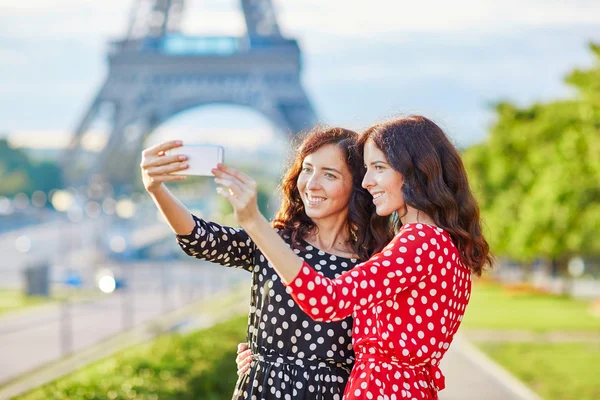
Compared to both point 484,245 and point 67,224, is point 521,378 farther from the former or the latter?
point 67,224

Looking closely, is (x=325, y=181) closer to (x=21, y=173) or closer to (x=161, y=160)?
(x=161, y=160)

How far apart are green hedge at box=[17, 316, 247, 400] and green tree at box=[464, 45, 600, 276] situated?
317 cm

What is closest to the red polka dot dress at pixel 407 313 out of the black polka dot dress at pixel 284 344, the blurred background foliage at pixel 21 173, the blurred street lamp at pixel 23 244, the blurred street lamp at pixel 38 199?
the black polka dot dress at pixel 284 344

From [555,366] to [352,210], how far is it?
1058 cm

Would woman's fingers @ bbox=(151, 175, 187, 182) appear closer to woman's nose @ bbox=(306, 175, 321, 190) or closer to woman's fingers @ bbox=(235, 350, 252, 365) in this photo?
woman's nose @ bbox=(306, 175, 321, 190)

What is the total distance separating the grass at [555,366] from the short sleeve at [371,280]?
8.60 meters

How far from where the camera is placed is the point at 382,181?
2859mm

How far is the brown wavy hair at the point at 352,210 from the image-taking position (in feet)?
10.7

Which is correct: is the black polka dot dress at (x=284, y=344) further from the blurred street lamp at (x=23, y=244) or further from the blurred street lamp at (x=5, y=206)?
the blurred street lamp at (x=5, y=206)

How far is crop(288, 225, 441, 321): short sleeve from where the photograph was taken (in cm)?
250

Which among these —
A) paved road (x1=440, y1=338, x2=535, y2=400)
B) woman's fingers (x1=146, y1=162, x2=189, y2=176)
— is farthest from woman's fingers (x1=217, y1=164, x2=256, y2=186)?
paved road (x1=440, y1=338, x2=535, y2=400)

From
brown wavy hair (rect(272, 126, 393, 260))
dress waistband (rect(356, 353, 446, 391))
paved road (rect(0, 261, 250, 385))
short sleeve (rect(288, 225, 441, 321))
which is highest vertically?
Answer: brown wavy hair (rect(272, 126, 393, 260))

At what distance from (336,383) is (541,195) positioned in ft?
67.8

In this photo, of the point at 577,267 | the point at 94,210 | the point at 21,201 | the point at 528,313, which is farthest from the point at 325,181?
the point at 21,201
